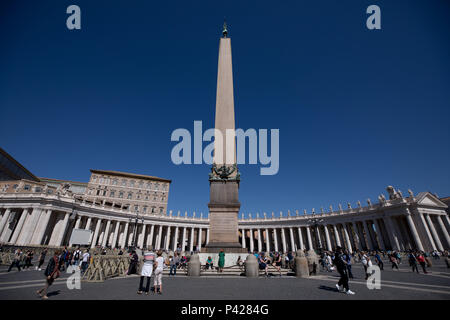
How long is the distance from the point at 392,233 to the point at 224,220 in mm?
44898

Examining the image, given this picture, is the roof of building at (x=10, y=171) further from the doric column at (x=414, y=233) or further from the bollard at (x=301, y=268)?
the doric column at (x=414, y=233)

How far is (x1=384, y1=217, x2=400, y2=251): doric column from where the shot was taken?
128 ft

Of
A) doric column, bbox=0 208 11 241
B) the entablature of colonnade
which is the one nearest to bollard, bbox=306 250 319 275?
the entablature of colonnade

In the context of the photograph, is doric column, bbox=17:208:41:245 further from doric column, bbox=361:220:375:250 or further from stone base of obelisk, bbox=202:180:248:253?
doric column, bbox=361:220:375:250

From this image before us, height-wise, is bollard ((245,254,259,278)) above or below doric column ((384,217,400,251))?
below

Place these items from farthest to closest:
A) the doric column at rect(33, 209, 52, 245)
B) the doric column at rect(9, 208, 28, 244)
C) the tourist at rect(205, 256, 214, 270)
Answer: the doric column at rect(9, 208, 28, 244)
the doric column at rect(33, 209, 52, 245)
the tourist at rect(205, 256, 214, 270)

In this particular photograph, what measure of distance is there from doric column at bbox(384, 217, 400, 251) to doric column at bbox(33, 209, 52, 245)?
65.4 meters

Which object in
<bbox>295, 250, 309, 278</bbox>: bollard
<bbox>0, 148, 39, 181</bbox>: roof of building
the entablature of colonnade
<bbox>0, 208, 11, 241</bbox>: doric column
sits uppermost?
<bbox>0, 148, 39, 181</bbox>: roof of building

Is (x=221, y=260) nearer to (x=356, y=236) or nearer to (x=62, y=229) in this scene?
(x=62, y=229)

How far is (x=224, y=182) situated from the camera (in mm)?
13000

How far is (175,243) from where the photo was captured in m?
53.0

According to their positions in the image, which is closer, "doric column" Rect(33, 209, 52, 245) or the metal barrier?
the metal barrier

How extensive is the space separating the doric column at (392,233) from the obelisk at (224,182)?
44.0 meters

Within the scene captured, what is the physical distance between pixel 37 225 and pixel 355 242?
2664 inches
